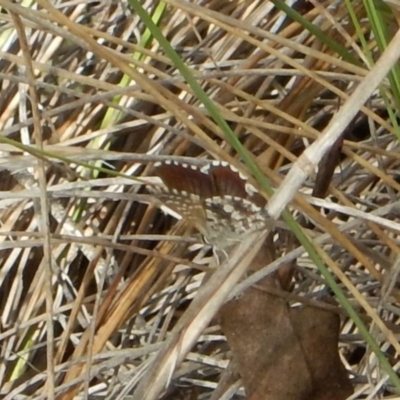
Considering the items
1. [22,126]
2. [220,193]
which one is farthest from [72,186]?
[220,193]

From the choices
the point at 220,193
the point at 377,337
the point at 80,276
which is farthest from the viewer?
the point at 80,276

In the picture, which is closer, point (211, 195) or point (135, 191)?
point (211, 195)

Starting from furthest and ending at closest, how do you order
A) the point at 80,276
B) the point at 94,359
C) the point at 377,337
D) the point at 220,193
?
1. the point at 80,276
2. the point at 94,359
3. the point at 377,337
4. the point at 220,193

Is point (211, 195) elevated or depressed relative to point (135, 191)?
elevated

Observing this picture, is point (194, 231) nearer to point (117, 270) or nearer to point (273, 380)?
point (117, 270)

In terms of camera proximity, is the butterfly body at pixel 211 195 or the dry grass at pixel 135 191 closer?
the butterfly body at pixel 211 195

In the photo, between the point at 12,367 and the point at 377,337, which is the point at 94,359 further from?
the point at 377,337

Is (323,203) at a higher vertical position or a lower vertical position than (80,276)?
higher

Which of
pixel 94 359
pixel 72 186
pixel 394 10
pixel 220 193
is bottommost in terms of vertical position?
pixel 94 359

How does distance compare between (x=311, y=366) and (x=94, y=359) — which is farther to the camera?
(x=94, y=359)

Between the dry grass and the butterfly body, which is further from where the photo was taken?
the dry grass
